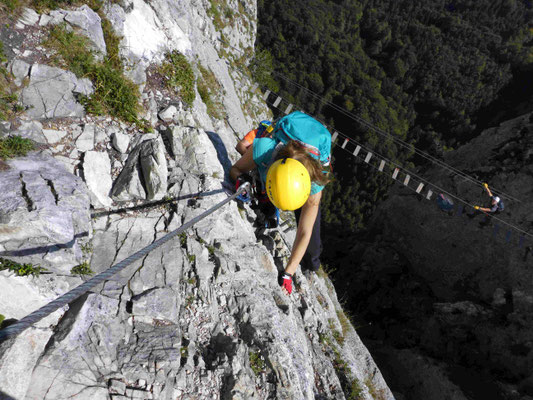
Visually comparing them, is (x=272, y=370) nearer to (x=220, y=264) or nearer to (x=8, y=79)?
(x=220, y=264)

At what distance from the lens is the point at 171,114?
6.34 m

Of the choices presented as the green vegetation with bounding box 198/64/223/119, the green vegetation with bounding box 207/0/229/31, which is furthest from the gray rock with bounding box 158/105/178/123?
the green vegetation with bounding box 207/0/229/31

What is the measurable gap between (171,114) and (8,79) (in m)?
2.65

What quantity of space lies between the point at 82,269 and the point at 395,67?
255 feet

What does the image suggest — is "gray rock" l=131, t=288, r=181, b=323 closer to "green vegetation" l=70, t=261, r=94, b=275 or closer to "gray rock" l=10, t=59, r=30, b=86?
"green vegetation" l=70, t=261, r=94, b=275

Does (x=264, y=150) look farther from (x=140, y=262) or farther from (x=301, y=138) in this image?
(x=140, y=262)

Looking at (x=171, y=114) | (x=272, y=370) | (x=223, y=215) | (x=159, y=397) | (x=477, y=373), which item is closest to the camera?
(x=159, y=397)

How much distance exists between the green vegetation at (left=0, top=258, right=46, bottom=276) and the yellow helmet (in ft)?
10.1

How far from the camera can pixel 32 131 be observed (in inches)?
182

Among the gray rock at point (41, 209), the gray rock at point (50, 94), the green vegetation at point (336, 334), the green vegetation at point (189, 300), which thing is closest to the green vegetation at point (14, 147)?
the gray rock at point (41, 209)

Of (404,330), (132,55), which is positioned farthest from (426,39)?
(132,55)

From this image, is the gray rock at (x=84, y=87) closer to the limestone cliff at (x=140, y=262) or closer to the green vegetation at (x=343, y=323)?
the limestone cliff at (x=140, y=262)

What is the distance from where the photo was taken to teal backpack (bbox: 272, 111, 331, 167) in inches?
174

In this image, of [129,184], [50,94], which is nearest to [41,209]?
[129,184]
